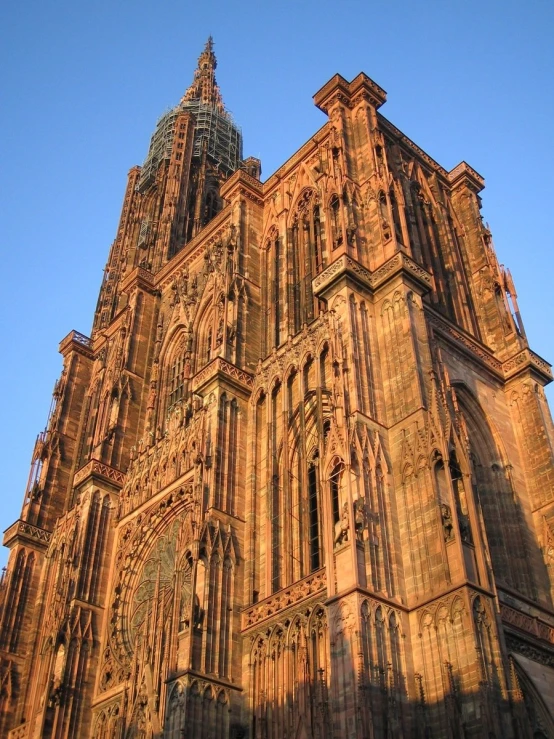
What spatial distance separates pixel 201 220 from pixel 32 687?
26.8 m

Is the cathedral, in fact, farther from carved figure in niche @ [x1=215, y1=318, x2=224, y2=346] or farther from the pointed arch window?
the pointed arch window

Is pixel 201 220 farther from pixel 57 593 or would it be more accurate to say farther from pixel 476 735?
pixel 476 735

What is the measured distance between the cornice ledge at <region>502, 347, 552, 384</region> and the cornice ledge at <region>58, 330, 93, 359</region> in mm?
20672

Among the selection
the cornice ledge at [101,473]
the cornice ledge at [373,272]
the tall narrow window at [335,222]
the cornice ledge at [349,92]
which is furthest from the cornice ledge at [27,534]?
the cornice ledge at [349,92]

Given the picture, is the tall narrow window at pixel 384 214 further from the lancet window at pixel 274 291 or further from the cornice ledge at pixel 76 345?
the cornice ledge at pixel 76 345

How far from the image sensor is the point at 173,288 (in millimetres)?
36906

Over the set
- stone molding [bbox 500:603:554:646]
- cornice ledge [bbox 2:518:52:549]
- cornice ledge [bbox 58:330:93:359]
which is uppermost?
cornice ledge [bbox 58:330:93:359]

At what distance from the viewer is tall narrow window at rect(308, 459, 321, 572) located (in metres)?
21.9

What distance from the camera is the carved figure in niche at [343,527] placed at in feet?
61.2

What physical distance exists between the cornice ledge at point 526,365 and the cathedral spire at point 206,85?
38.4 m

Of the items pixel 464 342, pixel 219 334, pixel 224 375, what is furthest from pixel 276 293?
pixel 464 342

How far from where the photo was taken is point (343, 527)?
1869cm

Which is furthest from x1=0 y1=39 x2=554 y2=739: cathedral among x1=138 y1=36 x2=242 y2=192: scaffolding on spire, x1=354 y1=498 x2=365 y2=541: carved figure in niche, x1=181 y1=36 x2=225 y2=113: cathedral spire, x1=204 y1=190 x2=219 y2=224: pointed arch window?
x1=181 y1=36 x2=225 y2=113: cathedral spire

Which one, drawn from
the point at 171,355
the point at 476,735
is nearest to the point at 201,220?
the point at 171,355
